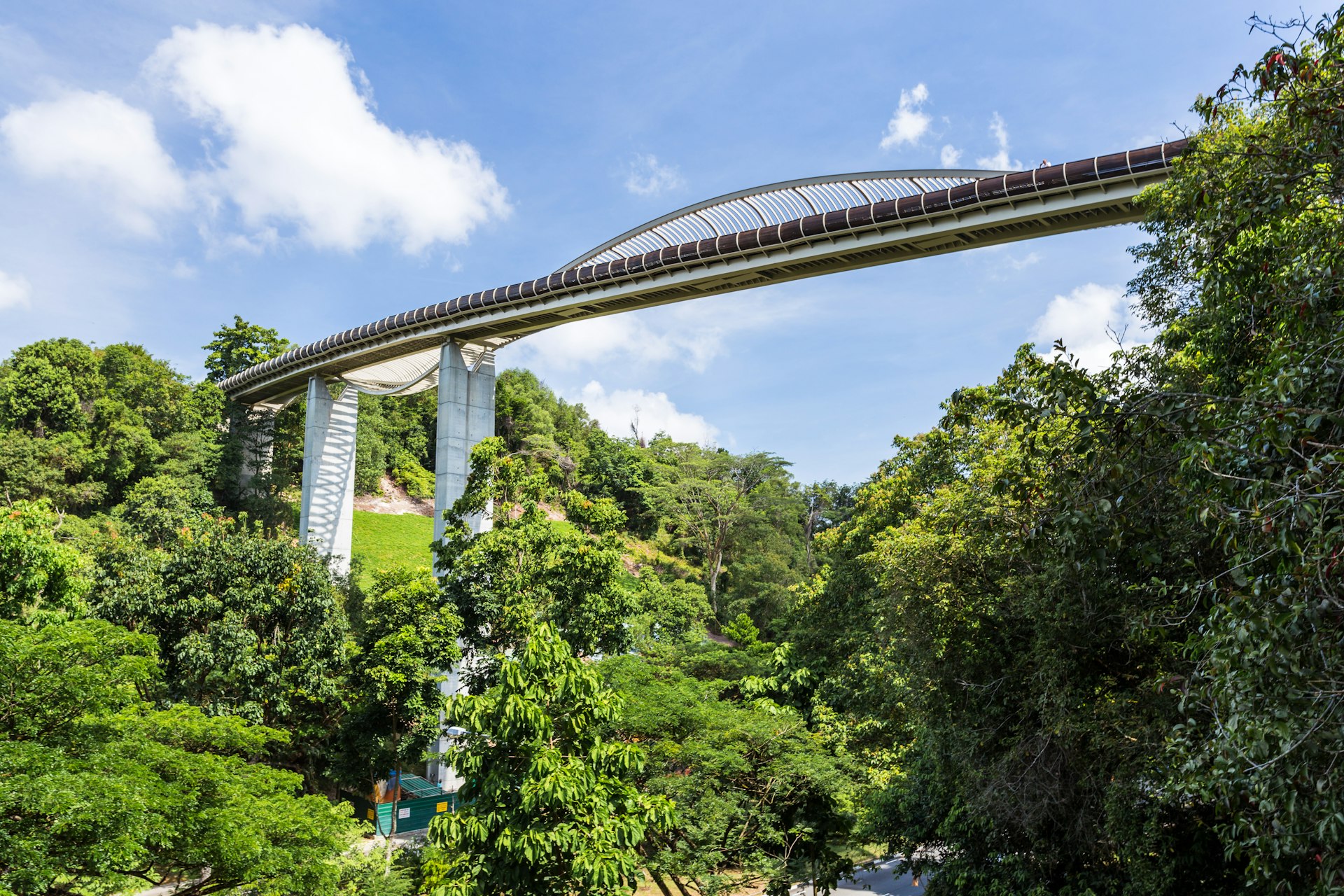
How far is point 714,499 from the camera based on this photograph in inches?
1559

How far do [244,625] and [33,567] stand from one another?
13.1 feet

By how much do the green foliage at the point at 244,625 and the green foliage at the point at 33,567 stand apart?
5.17 feet

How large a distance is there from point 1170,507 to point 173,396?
110ft

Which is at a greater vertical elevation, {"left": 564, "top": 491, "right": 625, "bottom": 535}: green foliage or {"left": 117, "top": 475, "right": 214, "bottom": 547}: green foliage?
{"left": 117, "top": 475, "right": 214, "bottom": 547}: green foliage

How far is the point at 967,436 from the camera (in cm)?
1300

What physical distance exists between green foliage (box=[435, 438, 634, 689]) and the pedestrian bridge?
7.05 metres

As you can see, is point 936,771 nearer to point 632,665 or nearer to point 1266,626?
point 632,665

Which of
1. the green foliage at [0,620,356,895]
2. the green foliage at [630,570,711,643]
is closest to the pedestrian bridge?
the green foliage at [630,570,711,643]

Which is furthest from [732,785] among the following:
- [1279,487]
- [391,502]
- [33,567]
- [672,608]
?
[391,502]

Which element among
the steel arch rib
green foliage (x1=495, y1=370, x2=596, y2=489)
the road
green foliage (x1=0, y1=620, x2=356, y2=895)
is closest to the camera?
green foliage (x1=0, y1=620, x2=356, y2=895)

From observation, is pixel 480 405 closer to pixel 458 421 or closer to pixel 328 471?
pixel 458 421

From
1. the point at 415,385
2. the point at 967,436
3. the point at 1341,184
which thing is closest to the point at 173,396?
the point at 415,385

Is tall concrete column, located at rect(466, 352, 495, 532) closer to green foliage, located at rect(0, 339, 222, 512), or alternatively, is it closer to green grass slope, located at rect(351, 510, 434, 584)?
green grass slope, located at rect(351, 510, 434, 584)

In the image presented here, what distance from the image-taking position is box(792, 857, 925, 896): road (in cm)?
1658
